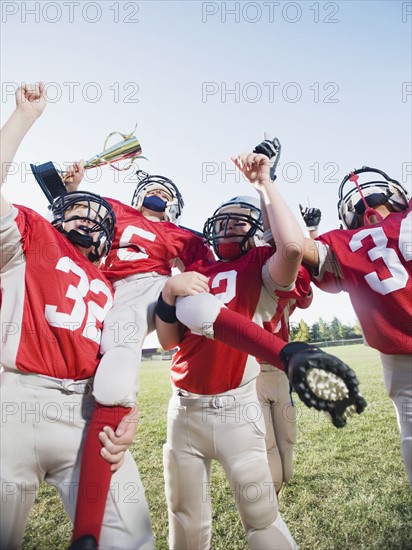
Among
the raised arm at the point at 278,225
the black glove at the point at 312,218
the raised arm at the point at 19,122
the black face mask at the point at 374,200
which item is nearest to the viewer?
the raised arm at the point at 19,122

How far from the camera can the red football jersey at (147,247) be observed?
121 inches

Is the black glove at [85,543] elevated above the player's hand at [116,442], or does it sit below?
below

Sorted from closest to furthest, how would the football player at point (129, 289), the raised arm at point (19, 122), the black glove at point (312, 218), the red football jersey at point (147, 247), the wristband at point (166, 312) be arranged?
the football player at point (129, 289) < the raised arm at point (19, 122) < the wristband at point (166, 312) < the red football jersey at point (147, 247) < the black glove at point (312, 218)

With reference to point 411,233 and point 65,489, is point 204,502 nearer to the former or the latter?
point 65,489

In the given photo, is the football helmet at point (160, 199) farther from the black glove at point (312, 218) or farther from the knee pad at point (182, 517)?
the knee pad at point (182, 517)

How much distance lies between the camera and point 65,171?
329 cm

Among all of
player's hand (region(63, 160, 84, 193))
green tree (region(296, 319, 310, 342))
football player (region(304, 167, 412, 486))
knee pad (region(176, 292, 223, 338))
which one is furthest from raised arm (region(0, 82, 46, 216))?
green tree (region(296, 319, 310, 342))

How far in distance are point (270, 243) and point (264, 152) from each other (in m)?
0.54

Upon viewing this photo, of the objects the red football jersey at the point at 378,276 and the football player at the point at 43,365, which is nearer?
the football player at the point at 43,365

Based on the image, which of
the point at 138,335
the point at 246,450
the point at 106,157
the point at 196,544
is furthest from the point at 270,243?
the point at 106,157

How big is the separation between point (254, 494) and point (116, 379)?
956mm

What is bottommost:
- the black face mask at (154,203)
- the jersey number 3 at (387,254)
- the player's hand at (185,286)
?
the player's hand at (185,286)

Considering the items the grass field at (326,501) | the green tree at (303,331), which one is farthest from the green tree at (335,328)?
Answer: the grass field at (326,501)

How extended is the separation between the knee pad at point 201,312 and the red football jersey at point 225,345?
1.42ft
